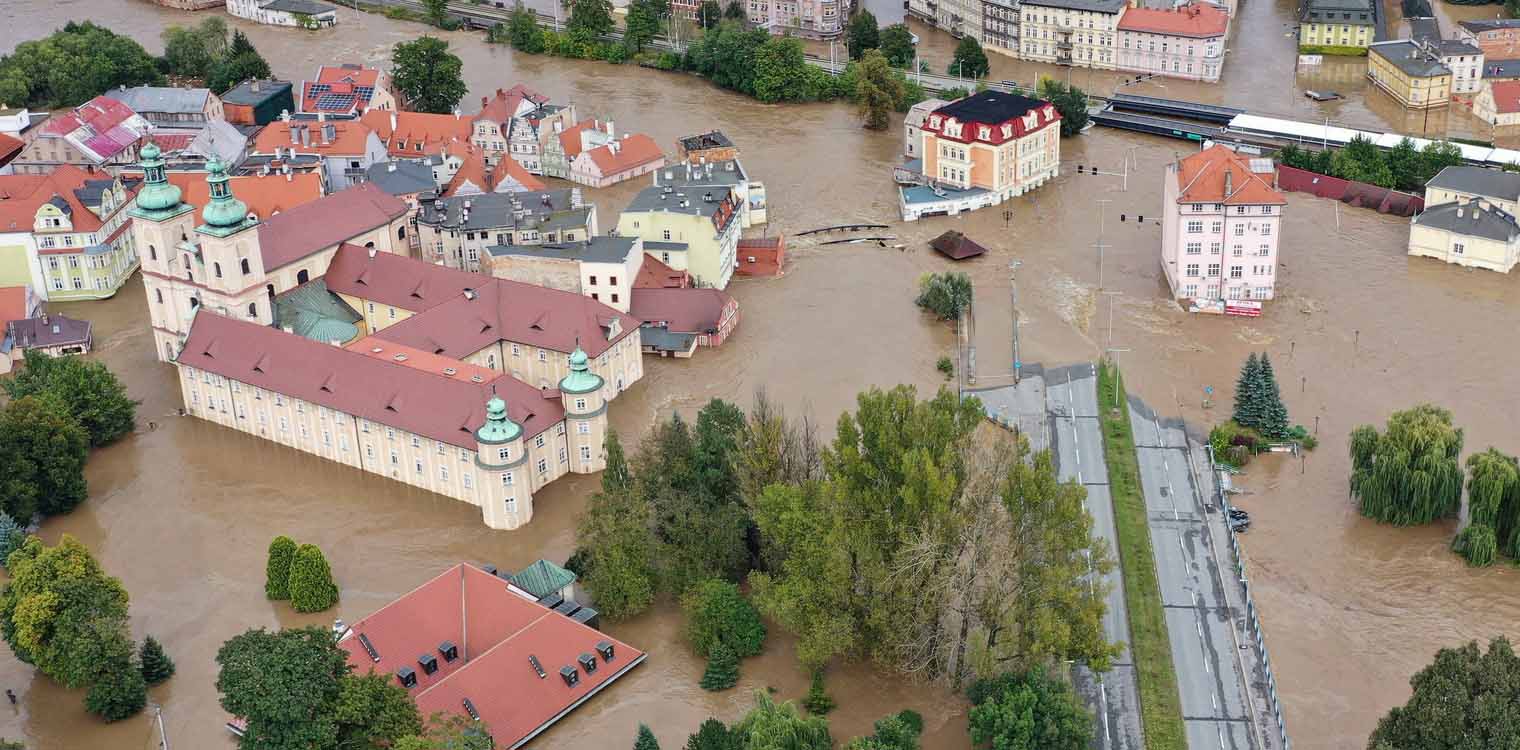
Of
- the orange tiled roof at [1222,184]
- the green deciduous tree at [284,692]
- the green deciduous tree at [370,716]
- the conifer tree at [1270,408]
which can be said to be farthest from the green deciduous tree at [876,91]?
the green deciduous tree at [284,692]

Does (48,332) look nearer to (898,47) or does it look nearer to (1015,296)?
(1015,296)

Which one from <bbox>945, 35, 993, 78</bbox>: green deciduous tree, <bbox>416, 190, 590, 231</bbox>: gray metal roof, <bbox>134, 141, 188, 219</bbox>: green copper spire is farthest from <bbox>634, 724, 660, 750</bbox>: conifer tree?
<bbox>945, 35, 993, 78</bbox>: green deciduous tree

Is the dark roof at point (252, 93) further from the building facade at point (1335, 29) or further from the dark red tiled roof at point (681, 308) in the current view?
the building facade at point (1335, 29)

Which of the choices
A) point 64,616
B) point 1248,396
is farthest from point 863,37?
point 64,616

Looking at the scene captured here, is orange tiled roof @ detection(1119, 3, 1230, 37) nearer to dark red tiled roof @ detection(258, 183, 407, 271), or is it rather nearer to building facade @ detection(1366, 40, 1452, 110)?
building facade @ detection(1366, 40, 1452, 110)

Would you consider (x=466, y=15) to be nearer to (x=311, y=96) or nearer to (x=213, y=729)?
(x=311, y=96)
